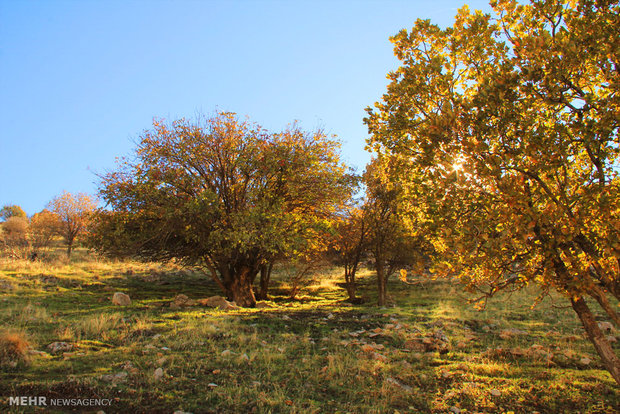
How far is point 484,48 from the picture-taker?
809 centimetres

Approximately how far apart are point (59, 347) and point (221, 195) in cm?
1148

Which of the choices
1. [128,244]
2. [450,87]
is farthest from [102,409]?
[128,244]

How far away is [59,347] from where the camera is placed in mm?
9031

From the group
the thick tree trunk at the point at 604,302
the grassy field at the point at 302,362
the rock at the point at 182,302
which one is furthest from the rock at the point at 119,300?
the thick tree trunk at the point at 604,302

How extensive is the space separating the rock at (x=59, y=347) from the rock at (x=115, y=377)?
2503 mm

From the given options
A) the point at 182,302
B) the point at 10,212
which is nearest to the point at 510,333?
the point at 182,302

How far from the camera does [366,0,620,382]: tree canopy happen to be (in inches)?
261

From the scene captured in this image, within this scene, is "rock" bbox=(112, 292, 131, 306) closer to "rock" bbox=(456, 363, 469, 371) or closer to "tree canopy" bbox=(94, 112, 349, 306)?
"tree canopy" bbox=(94, 112, 349, 306)

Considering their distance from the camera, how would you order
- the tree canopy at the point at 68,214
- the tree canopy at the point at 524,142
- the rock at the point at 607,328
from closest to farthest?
the tree canopy at the point at 524,142, the rock at the point at 607,328, the tree canopy at the point at 68,214

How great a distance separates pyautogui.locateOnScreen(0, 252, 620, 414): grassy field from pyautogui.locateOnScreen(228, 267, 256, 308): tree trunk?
5193mm

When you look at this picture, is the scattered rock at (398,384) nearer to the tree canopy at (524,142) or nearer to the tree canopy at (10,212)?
the tree canopy at (524,142)

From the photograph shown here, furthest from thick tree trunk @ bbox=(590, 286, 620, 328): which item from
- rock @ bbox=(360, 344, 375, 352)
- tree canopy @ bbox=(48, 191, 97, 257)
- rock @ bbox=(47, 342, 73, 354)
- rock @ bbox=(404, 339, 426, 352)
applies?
tree canopy @ bbox=(48, 191, 97, 257)

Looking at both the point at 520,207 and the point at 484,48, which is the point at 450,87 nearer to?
the point at 484,48

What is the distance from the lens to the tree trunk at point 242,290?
21172 millimetres
